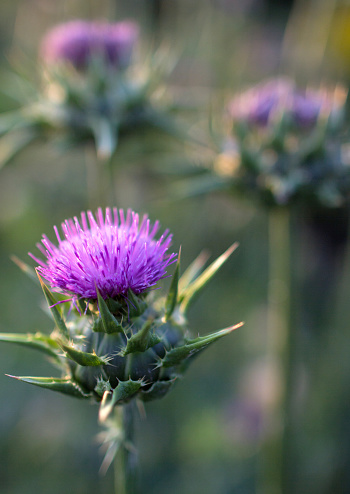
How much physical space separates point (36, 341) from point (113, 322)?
307 millimetres

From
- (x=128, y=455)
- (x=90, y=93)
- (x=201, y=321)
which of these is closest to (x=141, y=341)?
(x=128, y=455)

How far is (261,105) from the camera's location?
2.96m

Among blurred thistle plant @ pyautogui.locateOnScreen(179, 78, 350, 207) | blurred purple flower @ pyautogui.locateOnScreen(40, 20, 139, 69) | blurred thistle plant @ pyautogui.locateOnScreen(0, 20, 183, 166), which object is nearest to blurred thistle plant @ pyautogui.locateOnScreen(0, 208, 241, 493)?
blurred thistle plant @ pyautogui.locateOnScreen(179, 78, 350, 207)

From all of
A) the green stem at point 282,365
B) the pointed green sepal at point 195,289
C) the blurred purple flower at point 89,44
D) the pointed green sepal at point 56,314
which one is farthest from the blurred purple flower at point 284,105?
the pointed green sepal at point 56,314

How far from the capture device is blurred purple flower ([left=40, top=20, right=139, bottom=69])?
3336 mm

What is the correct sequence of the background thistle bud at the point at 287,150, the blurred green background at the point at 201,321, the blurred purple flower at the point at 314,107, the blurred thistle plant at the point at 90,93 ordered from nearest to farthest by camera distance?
the background thistle bud at the point at 287,150 → the blurred purple flower at the point at 314,107 → the blurred thistle plant at the point at 90,93 → the blurred green background at the point at 201,321

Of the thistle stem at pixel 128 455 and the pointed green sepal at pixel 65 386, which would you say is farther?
the thistle stem at pixel 128 455

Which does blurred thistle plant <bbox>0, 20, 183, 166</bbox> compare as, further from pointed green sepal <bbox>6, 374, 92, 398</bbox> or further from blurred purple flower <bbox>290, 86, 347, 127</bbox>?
pointed green sepal <bbox>6, 374, 92, 398</bbox>

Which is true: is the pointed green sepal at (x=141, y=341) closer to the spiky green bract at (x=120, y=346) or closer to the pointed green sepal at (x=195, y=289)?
the spiky green bract at (x=120, y=346)

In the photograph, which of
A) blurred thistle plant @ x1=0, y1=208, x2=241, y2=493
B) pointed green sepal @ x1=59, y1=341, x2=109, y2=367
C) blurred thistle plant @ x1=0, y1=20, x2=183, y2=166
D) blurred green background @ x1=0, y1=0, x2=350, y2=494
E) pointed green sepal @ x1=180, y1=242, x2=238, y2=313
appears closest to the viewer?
pointed green sepal @ x1=59, y1=341, x2=109, y2=367

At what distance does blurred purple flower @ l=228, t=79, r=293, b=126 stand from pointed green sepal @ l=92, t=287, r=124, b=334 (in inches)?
66.7

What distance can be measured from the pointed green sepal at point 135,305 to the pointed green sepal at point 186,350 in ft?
0.66

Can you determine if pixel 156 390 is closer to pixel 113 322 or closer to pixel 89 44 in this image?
pixel 113 322

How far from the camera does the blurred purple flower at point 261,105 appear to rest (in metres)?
2.93
